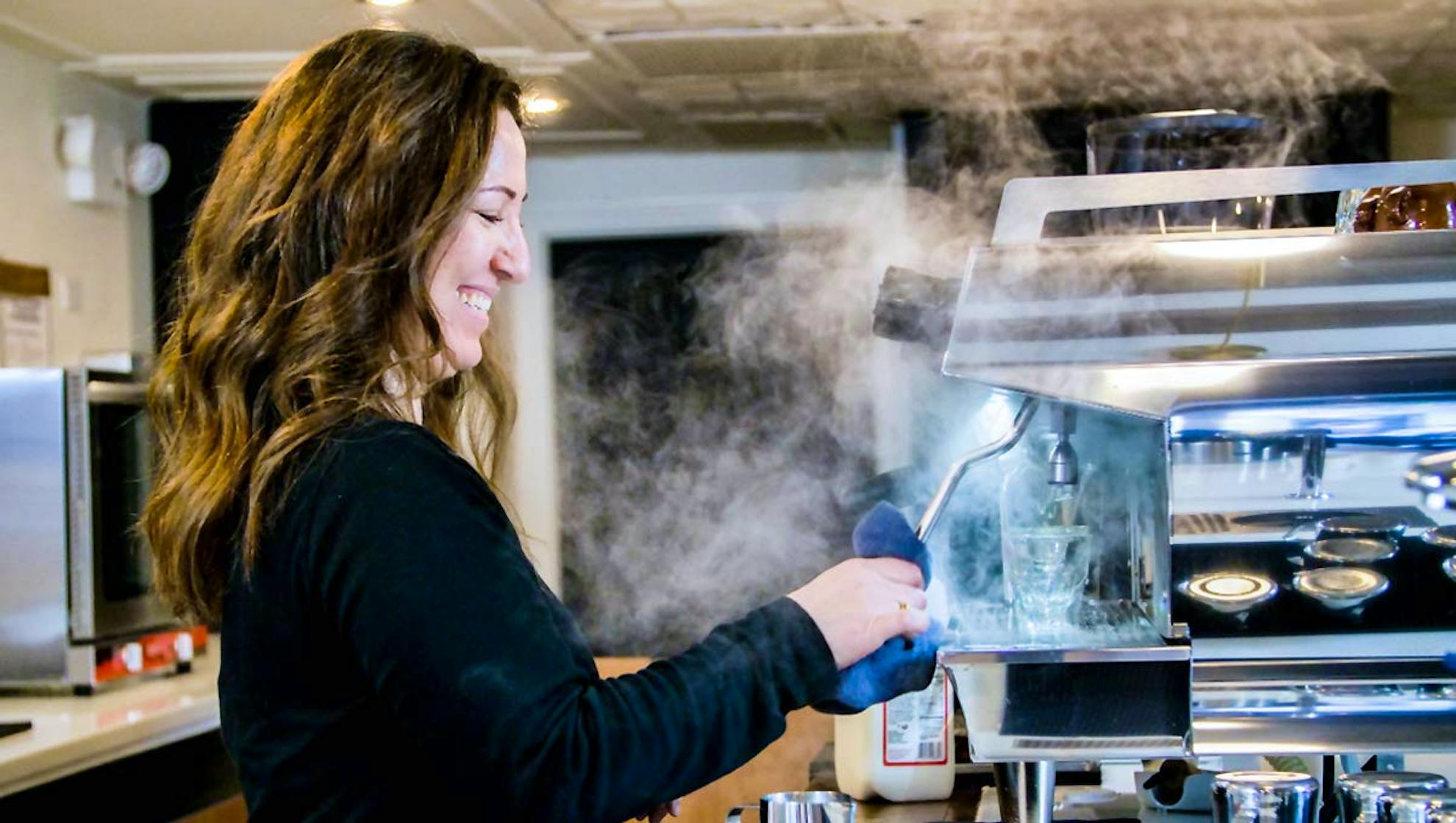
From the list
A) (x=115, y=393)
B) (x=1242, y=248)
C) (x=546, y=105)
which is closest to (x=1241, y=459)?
(x=1242, y=248)

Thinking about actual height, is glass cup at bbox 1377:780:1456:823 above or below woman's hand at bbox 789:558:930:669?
below

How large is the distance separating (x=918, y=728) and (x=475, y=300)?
2.82ft

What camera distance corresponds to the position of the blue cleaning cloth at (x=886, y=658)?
1.20 m

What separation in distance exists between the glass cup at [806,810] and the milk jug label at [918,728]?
0.34m

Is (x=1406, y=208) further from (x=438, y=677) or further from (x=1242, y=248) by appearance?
(x=438, y=677)

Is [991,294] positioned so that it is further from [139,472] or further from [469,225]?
[139,472]

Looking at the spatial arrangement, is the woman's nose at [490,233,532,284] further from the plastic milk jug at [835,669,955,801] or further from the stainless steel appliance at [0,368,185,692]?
the stainless steel appliance at [0,368,185,692]

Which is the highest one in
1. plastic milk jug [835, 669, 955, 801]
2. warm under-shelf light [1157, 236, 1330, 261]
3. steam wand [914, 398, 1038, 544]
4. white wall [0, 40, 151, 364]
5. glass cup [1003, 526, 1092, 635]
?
white wall [0, 40, 151, 364]

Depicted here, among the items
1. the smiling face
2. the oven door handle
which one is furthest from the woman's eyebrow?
the oven door handle

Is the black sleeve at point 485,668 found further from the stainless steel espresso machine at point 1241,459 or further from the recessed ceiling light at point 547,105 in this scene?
the recessed ceiling light at point 547,105

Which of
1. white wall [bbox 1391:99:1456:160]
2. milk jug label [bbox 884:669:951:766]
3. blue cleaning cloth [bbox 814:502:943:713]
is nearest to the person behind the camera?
blue cleaning cloth [bbox 814:502:943:713]

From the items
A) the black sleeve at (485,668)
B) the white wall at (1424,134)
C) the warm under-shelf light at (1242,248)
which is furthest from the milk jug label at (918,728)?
the white wall at (1424,134)

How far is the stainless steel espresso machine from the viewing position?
1.29 metres

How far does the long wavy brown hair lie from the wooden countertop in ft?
4.56
